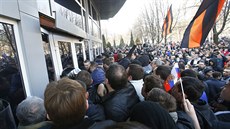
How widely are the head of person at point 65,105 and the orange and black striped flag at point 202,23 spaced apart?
245cm

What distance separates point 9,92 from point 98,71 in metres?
1.74

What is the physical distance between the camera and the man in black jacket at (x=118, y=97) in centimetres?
229

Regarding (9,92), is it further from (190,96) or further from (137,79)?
(190,96)

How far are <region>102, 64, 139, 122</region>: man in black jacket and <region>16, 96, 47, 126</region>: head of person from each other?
0.78 metres

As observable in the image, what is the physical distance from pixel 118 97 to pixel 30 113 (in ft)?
3.36

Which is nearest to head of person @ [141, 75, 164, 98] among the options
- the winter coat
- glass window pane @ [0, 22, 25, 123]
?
the winter coat

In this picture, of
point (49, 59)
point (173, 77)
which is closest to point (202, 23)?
point (173, 77)

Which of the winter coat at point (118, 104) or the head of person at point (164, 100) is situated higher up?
the head of person at point (164, 100)

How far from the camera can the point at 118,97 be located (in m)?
2.37

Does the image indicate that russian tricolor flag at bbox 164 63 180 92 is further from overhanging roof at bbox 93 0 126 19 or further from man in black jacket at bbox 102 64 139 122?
overhanging roof at bbox 93 0 126 19

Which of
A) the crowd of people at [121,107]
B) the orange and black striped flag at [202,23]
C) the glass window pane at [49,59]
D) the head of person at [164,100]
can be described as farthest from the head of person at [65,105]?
the glass window pane at [49,59]

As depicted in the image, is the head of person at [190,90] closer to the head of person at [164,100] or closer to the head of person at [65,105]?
the head of person at [164,100]

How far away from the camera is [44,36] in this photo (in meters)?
4.27

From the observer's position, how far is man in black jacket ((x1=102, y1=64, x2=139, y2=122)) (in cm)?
229
